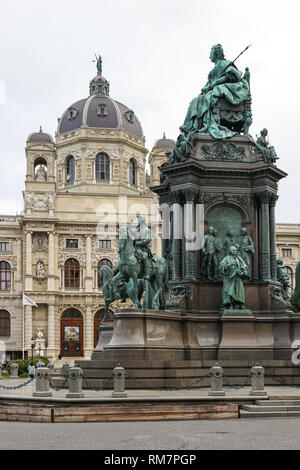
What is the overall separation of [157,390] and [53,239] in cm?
6634

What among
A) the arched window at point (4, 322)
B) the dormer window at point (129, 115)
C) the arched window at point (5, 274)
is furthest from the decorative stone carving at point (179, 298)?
the dormer window at point (129, 115)

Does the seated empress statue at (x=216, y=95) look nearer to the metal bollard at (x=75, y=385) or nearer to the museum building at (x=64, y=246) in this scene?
the metal bollard at (x=75, y=385)

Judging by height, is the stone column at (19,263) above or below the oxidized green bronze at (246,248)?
above

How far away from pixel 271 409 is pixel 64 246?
2780 inches

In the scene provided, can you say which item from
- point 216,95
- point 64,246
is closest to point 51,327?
point 64,246

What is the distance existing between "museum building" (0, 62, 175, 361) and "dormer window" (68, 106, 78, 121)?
→ 351 centimetres

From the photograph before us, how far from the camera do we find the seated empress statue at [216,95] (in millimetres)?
24062

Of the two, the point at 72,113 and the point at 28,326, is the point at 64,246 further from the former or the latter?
the point at 72,113

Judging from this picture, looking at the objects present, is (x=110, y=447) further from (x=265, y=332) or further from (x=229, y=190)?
(x=229, y=190)

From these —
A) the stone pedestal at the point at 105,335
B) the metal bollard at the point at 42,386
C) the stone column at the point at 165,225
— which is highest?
the stone column at the point at 165,225

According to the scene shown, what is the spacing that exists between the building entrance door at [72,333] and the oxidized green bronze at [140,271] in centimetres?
6189

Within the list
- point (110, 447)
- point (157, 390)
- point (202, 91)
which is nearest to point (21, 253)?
point (202, 91)

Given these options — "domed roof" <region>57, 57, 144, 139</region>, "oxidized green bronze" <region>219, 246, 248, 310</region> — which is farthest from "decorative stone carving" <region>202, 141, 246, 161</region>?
"domed roof" <region>57, 57, 144, 139</region>

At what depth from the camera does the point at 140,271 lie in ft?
75.1
